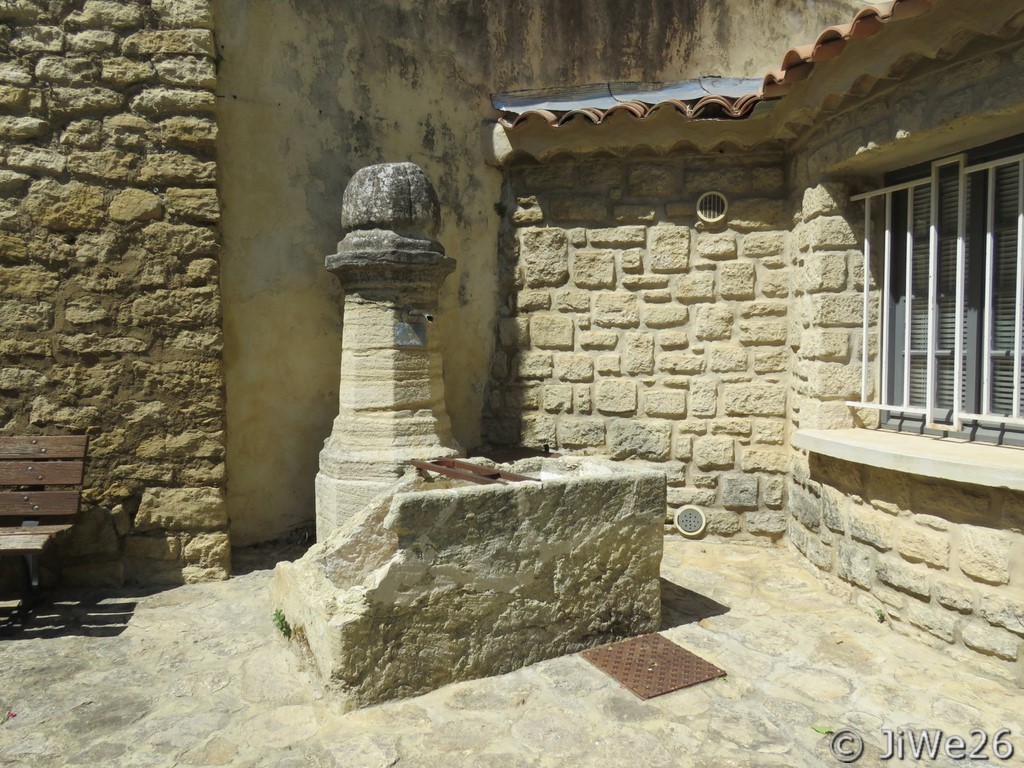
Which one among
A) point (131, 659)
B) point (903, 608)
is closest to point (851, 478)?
point (903, 608)

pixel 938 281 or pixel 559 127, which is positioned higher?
pixel 559 127

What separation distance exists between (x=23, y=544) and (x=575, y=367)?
3.44 metres

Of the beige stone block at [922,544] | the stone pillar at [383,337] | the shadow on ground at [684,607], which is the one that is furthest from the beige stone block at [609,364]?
the beige stone block at [922,544]

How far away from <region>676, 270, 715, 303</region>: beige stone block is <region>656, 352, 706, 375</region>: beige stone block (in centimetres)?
38

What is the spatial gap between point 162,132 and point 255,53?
965 mm

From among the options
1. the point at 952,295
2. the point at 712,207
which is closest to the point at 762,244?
the point at 712,207

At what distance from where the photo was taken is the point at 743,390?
16.5ft

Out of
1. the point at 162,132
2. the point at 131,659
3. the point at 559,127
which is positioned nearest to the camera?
the point at 131,659

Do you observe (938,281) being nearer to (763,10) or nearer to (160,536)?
(763,10)

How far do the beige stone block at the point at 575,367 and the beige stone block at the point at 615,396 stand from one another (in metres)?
0.11

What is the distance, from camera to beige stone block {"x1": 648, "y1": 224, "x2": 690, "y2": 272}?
508cm

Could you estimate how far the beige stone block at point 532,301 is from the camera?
5.33 metres

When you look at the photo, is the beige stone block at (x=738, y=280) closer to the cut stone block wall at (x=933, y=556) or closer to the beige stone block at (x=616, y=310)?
the beige stone block at (x=616, y=310)

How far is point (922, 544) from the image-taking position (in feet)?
11.5
